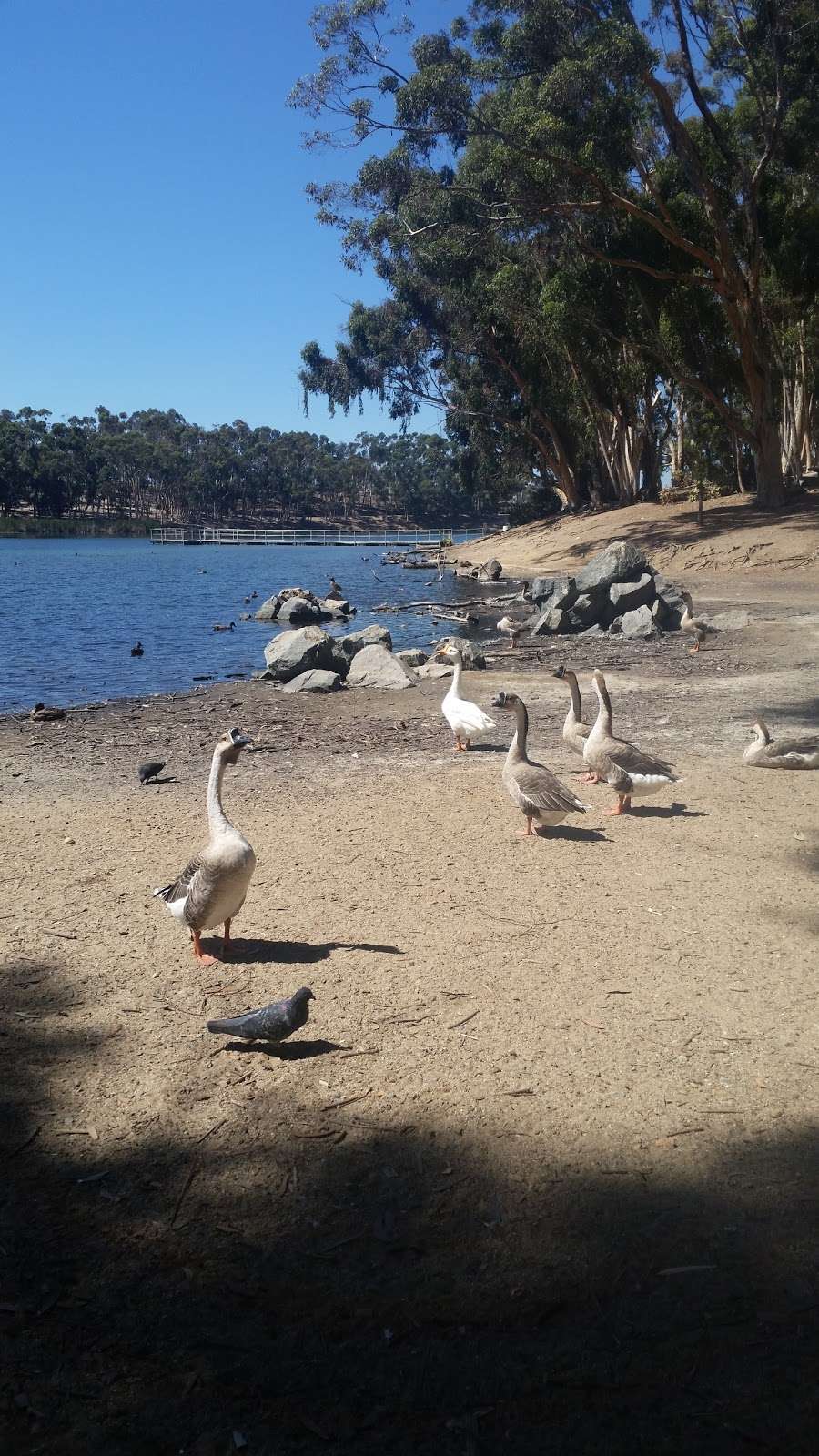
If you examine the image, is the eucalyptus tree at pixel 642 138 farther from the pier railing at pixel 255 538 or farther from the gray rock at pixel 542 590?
the pier railing at pixel 255 538

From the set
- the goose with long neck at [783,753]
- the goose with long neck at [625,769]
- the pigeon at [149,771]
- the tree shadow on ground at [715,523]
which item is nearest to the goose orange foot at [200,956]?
the goose with long neck at [625,769]

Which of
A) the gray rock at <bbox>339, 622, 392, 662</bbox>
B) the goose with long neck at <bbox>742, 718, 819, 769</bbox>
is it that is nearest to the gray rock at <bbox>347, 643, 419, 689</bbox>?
the gray rock at <bbox>339, 622, 392, 662</bbox>

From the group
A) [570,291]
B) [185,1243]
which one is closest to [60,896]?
[185,1243]

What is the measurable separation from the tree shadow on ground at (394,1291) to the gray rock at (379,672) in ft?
42.1

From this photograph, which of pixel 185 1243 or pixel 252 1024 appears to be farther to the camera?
pixel 252 1024

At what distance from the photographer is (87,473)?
438 ft

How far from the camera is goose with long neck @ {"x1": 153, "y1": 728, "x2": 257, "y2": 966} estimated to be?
18.4 ft

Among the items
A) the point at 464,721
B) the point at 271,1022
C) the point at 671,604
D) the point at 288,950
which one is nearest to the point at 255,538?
the point at 671,604

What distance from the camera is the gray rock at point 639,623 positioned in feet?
68.8

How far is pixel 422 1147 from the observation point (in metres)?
4.08

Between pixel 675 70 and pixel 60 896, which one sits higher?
pixel 675 70

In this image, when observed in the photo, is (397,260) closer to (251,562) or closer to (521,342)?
(521,342)

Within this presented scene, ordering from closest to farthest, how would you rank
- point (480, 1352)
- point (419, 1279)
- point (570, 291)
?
point (480, 1352) < point (419, 1279) < point (570, 291)

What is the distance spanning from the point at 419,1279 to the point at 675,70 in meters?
38.8
